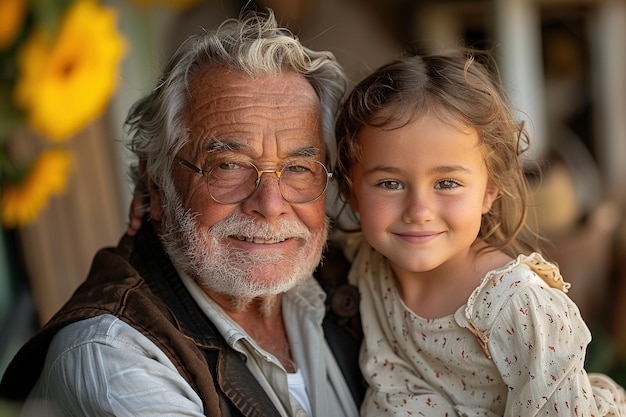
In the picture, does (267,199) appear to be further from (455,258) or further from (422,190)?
(455,258)

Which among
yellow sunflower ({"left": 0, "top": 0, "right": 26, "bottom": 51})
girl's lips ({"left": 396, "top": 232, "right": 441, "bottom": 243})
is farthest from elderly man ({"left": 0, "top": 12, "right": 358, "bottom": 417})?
yellow sunflower ({"left": 0, "top": 0, "right": 26, "bottom": 51})

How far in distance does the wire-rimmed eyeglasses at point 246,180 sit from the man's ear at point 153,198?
0.16 metres

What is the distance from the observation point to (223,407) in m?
1.78

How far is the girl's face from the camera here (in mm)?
1856

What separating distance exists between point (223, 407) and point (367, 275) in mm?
634

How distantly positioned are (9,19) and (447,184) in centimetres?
115

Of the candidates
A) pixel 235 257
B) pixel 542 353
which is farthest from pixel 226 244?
pixel 542 353

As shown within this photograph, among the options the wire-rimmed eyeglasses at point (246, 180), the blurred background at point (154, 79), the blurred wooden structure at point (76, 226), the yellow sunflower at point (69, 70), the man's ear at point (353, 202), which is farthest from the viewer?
the blurred wooden structure at point (76, 226)

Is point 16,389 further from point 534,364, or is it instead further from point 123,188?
point 123,188

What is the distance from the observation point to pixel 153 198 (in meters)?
2.17

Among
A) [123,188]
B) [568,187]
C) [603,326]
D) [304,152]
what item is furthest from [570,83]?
[304,152]

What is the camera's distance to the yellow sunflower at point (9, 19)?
1021mm

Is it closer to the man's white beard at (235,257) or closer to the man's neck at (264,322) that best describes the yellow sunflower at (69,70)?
the man's white beard at (235,257)

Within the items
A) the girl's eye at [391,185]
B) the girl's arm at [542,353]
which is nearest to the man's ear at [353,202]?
the girl's eye at [391,185]
